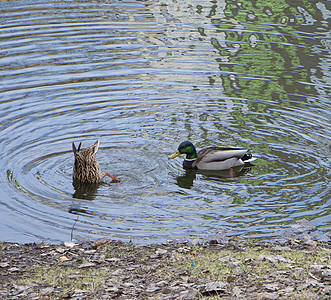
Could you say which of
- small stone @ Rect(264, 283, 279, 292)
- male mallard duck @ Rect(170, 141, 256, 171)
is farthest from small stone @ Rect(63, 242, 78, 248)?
male mallard duck @ Rect(170, 141, 256, 171)

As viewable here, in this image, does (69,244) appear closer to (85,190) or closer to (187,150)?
(85,190)

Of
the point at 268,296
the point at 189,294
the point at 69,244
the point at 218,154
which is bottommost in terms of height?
the point at 218,154

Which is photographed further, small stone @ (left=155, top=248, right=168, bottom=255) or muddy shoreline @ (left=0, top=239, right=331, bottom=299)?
small stone @ (left=155, top=248, right=168, bottom=255)

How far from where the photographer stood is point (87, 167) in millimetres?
11797

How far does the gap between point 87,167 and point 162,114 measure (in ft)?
12.1

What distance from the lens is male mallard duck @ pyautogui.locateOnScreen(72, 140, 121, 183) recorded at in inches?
464

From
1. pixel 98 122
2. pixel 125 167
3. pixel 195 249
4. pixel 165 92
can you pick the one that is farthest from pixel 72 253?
pixel 165 92

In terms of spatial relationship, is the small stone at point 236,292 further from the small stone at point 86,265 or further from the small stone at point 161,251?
the small stone at point 86,265

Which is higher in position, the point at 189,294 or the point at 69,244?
the point at 189,294

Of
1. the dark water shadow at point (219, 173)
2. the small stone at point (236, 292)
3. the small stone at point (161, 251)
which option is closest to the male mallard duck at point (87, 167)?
the dark water shadow at point (219, 173)

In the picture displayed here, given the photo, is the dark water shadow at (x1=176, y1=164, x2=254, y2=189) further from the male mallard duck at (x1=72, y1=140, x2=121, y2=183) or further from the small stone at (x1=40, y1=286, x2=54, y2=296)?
the small stone at (x1=40, y1=286, x2=54, y2=296)

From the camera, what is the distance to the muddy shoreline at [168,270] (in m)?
7.05

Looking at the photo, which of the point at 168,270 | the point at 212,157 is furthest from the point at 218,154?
the point at 168,270

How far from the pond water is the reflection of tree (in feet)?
0.22
